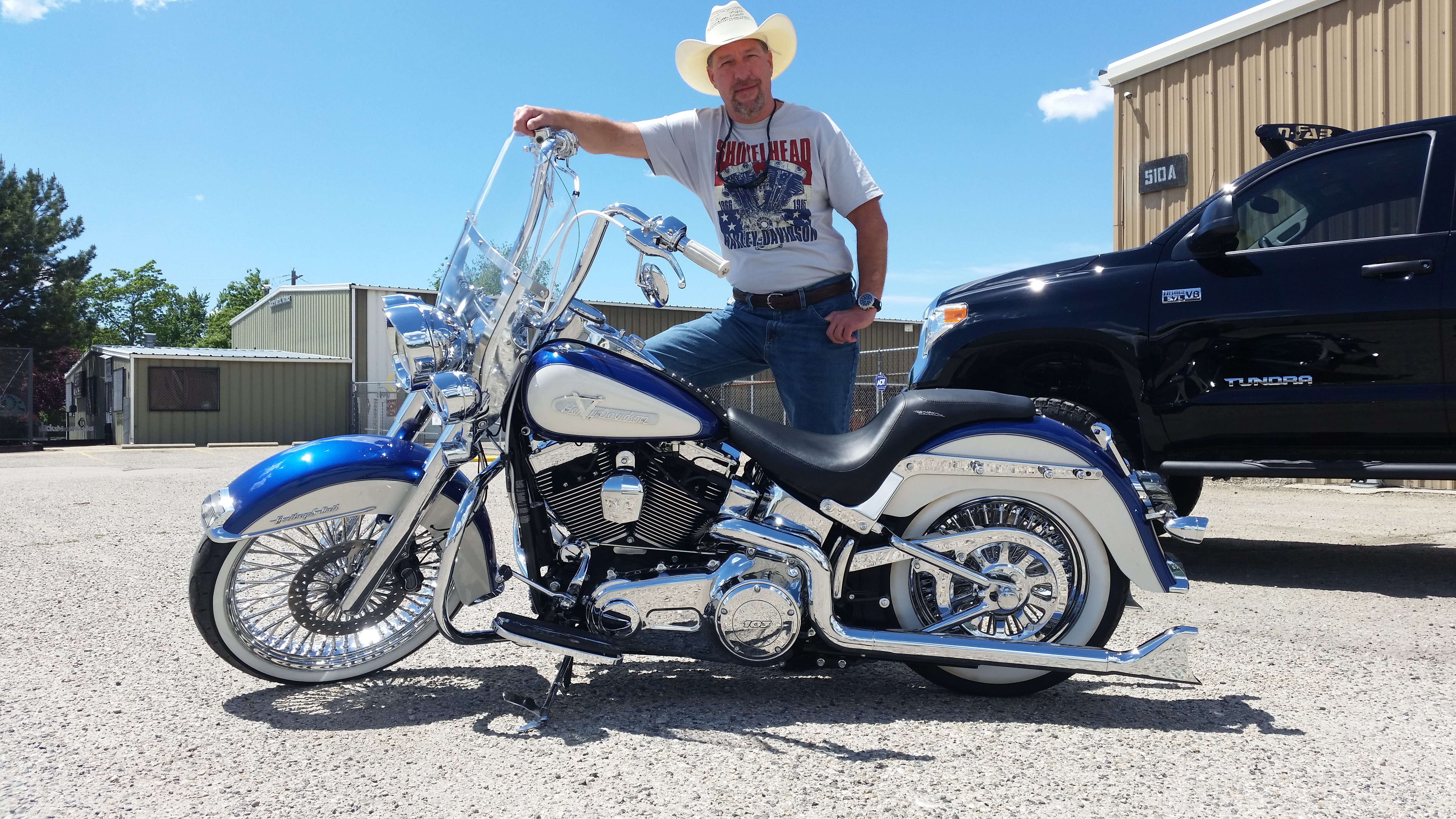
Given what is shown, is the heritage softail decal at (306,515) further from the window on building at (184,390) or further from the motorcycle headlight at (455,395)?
the window on building at (184,390)

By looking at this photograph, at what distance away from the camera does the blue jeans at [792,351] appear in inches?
126

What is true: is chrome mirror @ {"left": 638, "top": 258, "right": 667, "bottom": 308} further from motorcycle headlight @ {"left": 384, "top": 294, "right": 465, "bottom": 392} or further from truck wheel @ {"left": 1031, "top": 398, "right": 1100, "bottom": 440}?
truck wheel @ {"left": 1031, "top": 398, "right": 1100, "bottom": 440}

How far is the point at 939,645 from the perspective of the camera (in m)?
2.50

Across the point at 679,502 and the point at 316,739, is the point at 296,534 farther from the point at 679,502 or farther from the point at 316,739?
the point at 679,502

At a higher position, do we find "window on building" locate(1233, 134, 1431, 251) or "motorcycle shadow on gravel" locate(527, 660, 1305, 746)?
"window on building" locate(1233, 134, 1431, 251)

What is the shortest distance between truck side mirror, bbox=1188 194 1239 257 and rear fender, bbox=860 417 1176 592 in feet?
6.78

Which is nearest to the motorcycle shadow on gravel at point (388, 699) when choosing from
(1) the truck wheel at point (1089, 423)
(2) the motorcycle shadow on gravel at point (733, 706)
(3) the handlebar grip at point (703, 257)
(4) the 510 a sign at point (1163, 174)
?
(2) the motorcycle shadow on gravel at point (733, 706)

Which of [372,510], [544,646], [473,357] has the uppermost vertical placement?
[473,357]

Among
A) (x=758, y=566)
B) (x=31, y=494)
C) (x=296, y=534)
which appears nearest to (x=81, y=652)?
(x=296, y=534)

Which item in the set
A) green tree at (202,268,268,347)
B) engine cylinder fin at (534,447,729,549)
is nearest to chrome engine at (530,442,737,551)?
engine cylinder fin at (534,447,729,549)

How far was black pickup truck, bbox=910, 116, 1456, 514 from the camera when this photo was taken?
396cm

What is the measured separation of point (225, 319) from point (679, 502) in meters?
74.8

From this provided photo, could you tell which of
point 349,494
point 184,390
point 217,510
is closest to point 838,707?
point 349,494

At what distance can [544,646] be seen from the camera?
2521mm
